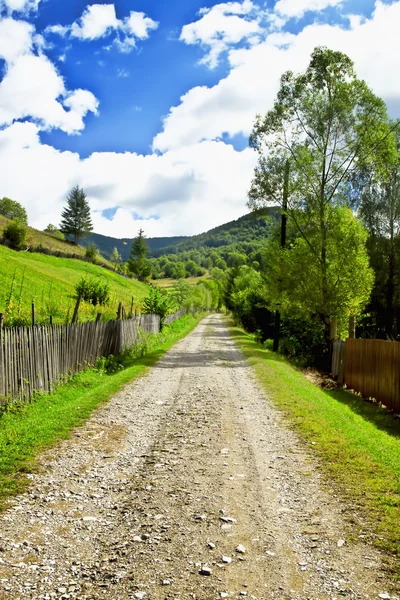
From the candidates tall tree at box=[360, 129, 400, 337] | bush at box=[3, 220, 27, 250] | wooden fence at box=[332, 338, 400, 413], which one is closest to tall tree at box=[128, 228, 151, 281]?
bush at box=[3, 220, 27, 250]

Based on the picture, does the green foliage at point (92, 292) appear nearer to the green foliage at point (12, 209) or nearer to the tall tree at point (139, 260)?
the tall tree at point (139, 260)

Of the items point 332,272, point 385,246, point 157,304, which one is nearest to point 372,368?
point 332,272

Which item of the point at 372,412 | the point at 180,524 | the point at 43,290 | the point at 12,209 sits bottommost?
the point at 372,412

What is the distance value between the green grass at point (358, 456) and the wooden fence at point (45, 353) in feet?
19.1

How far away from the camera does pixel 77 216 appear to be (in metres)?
100

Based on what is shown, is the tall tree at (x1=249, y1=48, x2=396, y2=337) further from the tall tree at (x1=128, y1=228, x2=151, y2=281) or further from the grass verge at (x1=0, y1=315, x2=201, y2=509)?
the tall tree at (x1=128, y1=228, x2=151, y2=281)

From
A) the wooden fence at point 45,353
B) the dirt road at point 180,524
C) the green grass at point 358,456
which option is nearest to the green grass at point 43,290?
the wooden fence at point 45,353

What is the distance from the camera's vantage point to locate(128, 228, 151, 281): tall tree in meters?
99.8

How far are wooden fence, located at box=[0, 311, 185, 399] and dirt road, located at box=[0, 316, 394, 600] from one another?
2.47 meters

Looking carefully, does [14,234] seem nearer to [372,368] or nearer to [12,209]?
[372,368]

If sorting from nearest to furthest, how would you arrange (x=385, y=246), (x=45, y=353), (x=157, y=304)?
(x=45, y=353) < (x=385, y=246) < (x=157, y=304)

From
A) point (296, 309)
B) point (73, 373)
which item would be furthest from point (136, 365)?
point (296, 309)

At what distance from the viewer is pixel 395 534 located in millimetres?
4547

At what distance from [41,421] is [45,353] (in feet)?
10.6
